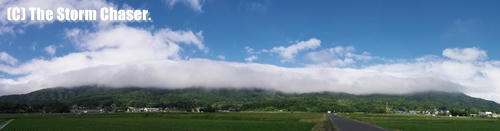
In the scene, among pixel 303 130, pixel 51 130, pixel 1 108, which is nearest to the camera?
pixel 51 130

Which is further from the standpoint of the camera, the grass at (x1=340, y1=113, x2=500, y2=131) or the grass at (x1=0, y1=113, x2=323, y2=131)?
the grass at (x1=340, y1=113, x2=500, y2=131)

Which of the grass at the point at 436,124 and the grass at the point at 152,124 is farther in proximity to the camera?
the grass at the point at 436,124

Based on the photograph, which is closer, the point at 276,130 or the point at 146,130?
the point at 146,130

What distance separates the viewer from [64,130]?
52.0 m

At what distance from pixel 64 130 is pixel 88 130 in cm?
322

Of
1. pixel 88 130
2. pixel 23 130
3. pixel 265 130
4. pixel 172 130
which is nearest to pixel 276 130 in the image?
pixel 265 130

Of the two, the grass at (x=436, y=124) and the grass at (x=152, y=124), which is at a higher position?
the grass at (x=152, y=124)

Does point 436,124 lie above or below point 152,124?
below

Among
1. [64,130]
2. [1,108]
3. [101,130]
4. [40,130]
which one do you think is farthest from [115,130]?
[1,108]

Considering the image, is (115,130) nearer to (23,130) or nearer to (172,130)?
(172,130)

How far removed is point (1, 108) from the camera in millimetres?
199625

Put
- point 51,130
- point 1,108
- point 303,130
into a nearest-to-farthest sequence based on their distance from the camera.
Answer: point 51,130, point 303,130, point 1,108

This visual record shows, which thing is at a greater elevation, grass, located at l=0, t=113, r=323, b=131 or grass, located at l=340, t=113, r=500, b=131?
grass, located at l=0, t=113, r=323, b=131

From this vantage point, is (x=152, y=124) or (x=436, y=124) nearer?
(x=152, y=124)
